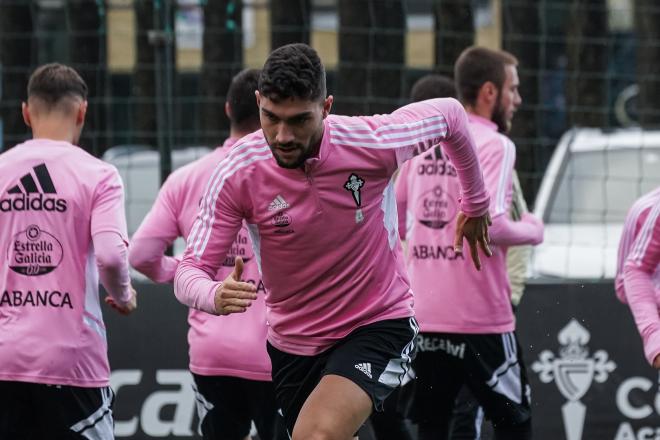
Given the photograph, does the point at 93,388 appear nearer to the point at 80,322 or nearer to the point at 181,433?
→ the point at 80,322

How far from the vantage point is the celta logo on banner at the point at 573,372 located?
27.9 feet

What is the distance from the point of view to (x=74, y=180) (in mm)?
5922

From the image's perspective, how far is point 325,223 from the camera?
17.2ft

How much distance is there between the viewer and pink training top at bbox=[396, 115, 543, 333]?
6.83 metres

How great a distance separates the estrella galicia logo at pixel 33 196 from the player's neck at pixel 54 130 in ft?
0.87

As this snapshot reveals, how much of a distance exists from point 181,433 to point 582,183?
3.96 m

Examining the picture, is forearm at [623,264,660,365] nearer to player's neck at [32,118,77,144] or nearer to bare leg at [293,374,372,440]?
bare leg at [293,374,372,440]

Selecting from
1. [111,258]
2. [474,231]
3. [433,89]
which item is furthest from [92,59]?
[474,231]

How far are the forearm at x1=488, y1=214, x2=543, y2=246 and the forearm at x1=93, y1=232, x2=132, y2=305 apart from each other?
184cm

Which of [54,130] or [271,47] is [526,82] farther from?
[54,130]

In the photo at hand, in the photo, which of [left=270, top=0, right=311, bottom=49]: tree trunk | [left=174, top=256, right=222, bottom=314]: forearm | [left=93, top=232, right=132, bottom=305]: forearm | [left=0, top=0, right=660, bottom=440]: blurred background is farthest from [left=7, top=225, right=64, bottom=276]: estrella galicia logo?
[left=270, top=0, right=311, bottom=49]: tree trunk

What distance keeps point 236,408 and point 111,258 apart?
121cm

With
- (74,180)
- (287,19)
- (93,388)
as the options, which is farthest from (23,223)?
(287,19)

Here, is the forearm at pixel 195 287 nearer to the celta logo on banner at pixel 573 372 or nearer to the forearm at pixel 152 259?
the forearm at pixel 152 259
